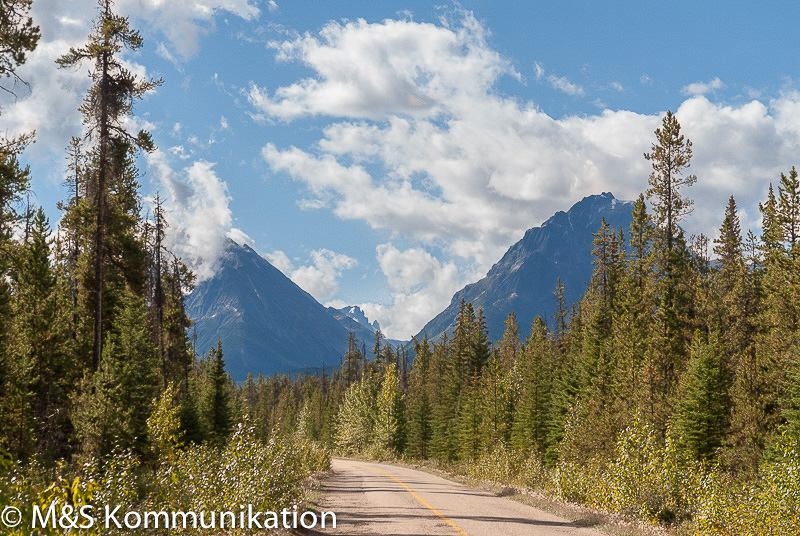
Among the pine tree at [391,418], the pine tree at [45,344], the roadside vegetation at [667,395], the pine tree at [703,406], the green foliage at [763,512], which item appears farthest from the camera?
the pine tree at [391,418]

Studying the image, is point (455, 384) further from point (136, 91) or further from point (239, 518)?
point (239, 518)

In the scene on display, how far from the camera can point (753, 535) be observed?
1063 centimetres

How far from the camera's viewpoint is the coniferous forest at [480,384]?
11.9m

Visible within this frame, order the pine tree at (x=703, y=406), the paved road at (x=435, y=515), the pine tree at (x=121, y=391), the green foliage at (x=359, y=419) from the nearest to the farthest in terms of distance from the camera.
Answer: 1. the paved road at (x=435, y=515)
2. the pine tree at (x=121, y=391)
3. the pine tree at (x=703, y=406)
4. the green foliage at (x=359, y=419)

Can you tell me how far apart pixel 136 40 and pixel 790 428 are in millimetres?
30187

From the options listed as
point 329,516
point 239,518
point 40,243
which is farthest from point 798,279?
point 40,243

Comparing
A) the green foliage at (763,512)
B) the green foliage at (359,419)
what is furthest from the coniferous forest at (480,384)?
the green foliage at (359,419)

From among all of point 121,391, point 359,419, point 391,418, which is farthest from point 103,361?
point 359,419

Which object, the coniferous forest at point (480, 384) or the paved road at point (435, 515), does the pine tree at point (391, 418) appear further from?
the paved road at point (435, 515)

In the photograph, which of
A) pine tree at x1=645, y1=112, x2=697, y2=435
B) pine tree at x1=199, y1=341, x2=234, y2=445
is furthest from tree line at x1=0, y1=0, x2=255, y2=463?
pine tree at x1=645, y1=112, x2=697, y2=435

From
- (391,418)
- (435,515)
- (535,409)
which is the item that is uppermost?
(435,515)

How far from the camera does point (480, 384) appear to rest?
54125mm

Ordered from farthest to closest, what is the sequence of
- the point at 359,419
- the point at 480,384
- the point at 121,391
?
the point at 359,419
the point at 480,384
the point at 121,391

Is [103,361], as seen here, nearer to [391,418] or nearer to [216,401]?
[216,401]
